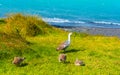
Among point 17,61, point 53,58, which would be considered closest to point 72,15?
point 53,58

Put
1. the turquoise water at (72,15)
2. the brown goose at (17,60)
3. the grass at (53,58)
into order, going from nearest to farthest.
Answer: the grass at (53,58) → the brown goose at (17,60) → the turquoise water at (72,15)

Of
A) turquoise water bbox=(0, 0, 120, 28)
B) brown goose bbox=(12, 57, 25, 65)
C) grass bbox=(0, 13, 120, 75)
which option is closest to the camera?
grass bbox=(0, 13, 120, 75)

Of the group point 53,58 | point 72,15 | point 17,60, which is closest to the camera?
point 17,60

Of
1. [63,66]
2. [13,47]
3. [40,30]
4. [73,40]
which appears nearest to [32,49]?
[13,47]

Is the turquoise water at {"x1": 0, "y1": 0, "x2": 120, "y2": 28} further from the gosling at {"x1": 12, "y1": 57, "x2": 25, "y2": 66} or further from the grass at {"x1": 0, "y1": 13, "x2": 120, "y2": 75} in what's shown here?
the gosling at {"x1": 12, "y1": 57, "x2": 25, "y2": 66}

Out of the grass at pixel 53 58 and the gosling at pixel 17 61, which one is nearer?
the grass at pixel 53 58

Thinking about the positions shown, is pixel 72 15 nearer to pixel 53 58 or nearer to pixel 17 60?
pixel 53 58

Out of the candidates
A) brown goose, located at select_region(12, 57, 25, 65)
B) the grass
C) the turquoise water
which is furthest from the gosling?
the turquoise water

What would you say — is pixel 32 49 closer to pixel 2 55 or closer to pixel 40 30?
pixel 2 55

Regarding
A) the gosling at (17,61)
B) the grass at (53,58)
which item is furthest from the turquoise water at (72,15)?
the gosling at (17,61)

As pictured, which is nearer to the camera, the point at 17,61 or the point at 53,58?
the point at 17,61

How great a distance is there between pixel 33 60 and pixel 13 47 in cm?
207

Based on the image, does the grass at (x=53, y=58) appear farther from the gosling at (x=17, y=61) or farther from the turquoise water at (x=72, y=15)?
the turquoise water at (x=72, y=15)

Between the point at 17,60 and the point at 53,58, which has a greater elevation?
the point at 17,60
